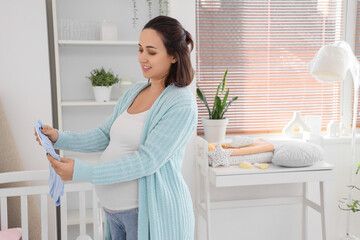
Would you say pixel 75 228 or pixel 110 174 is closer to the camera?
pixel 110 174

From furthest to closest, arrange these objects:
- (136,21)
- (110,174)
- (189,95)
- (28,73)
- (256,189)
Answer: (256,189), (136,21), (28,73), (189,95), (110,174)

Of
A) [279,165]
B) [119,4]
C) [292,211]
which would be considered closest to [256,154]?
[279,165]

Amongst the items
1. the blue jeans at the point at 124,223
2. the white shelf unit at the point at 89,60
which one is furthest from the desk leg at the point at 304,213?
the blue jeans at the point at 124,223

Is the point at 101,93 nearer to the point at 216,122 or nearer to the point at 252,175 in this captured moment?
the point at 216,122

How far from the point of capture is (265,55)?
291cm

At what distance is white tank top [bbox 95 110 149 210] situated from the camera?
4.43 ft

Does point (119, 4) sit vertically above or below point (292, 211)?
above

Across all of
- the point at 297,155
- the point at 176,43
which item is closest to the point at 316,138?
the point at 297,155

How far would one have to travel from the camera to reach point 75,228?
2.63 meters

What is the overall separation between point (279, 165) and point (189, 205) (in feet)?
3.89

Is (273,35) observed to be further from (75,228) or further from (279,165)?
(75,228)

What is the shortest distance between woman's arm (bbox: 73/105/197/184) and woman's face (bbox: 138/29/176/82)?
164 millimetres

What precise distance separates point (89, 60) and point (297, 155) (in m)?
1.47

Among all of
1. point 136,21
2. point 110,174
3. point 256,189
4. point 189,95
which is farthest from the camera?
point 256,189
